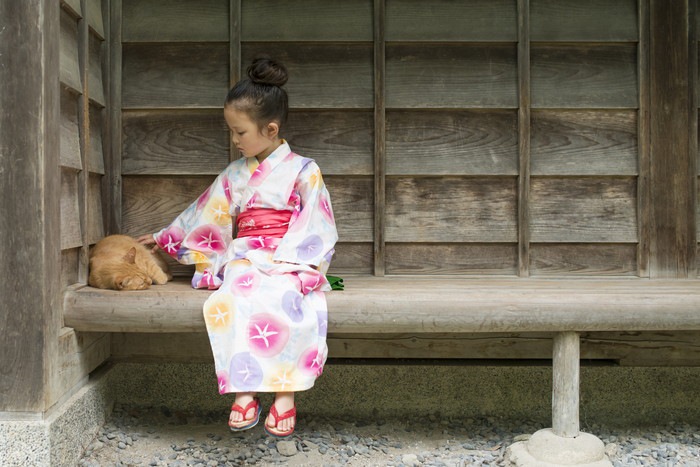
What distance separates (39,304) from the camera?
8.52 feet

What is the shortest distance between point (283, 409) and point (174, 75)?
1923 mm

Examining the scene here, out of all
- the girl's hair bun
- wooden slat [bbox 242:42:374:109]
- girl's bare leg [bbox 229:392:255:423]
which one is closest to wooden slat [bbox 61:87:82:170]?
the girl's hair bun

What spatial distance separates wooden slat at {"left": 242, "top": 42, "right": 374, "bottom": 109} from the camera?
11.6 ft

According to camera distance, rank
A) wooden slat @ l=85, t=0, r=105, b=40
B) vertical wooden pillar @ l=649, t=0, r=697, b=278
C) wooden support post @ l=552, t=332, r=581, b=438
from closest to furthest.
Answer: wooden support post @ l=552, t=332, r=581, b=438 < wooden slat @ l=85, t=0, r=105, b=40 < vertical wooden pillar @ l=649, t=0, r=697, b=278

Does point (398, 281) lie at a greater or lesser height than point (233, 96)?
lesser

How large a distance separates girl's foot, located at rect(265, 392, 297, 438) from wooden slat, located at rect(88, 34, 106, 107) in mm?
1792

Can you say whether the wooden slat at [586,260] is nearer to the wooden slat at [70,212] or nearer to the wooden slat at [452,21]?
the wooden slat at [452,21]

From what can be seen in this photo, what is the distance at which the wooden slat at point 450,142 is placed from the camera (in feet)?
11.7

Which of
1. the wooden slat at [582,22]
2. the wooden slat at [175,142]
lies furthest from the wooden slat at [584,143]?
the wooden slat at [175,142]

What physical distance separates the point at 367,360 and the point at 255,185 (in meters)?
1.17

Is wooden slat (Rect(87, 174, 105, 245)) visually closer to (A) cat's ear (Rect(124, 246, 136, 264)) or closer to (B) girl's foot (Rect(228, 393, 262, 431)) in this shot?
(A) cat's ear (Rect(124, 246, 136, 264))

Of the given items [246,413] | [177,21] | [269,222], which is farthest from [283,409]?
[177,21]

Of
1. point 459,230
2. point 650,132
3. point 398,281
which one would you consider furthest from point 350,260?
point 650,132

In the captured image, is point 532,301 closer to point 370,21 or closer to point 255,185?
point 255,185
